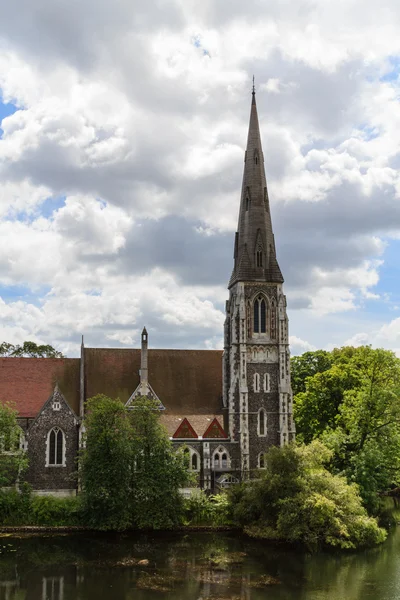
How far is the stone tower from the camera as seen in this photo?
4478 cm

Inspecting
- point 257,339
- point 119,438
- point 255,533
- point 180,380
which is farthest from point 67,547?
point 257,339

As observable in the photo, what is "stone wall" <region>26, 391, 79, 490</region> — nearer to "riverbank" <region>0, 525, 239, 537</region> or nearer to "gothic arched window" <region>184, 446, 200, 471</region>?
"riverbank" <region>0, 525, 239, 537</region>

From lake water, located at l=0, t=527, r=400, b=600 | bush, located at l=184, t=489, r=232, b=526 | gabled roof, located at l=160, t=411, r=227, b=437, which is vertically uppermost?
gabled roof, located at l=160, t=411, r=227, b=437

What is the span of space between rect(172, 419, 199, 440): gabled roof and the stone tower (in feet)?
9.56

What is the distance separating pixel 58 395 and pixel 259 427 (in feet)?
49.2

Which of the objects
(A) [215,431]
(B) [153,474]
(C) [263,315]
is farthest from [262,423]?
(B) [153,474]

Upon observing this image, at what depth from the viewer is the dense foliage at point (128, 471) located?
36188 mm

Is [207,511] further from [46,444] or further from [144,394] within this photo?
[46,444]

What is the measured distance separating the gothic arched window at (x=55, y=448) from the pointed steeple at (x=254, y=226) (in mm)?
17673

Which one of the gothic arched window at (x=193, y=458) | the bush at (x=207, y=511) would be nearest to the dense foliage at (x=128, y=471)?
the bush at (x=207, y=511)

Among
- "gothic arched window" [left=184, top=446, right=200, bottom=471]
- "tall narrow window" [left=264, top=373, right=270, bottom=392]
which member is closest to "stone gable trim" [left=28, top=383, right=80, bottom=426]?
"gothic arched window" [left=184, top=446, right=200, bottom=471]

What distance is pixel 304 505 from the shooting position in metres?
33.5

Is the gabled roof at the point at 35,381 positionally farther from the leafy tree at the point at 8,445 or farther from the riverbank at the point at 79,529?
the riverbank at the point at 79,529

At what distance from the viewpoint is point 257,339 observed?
46.5 metres
